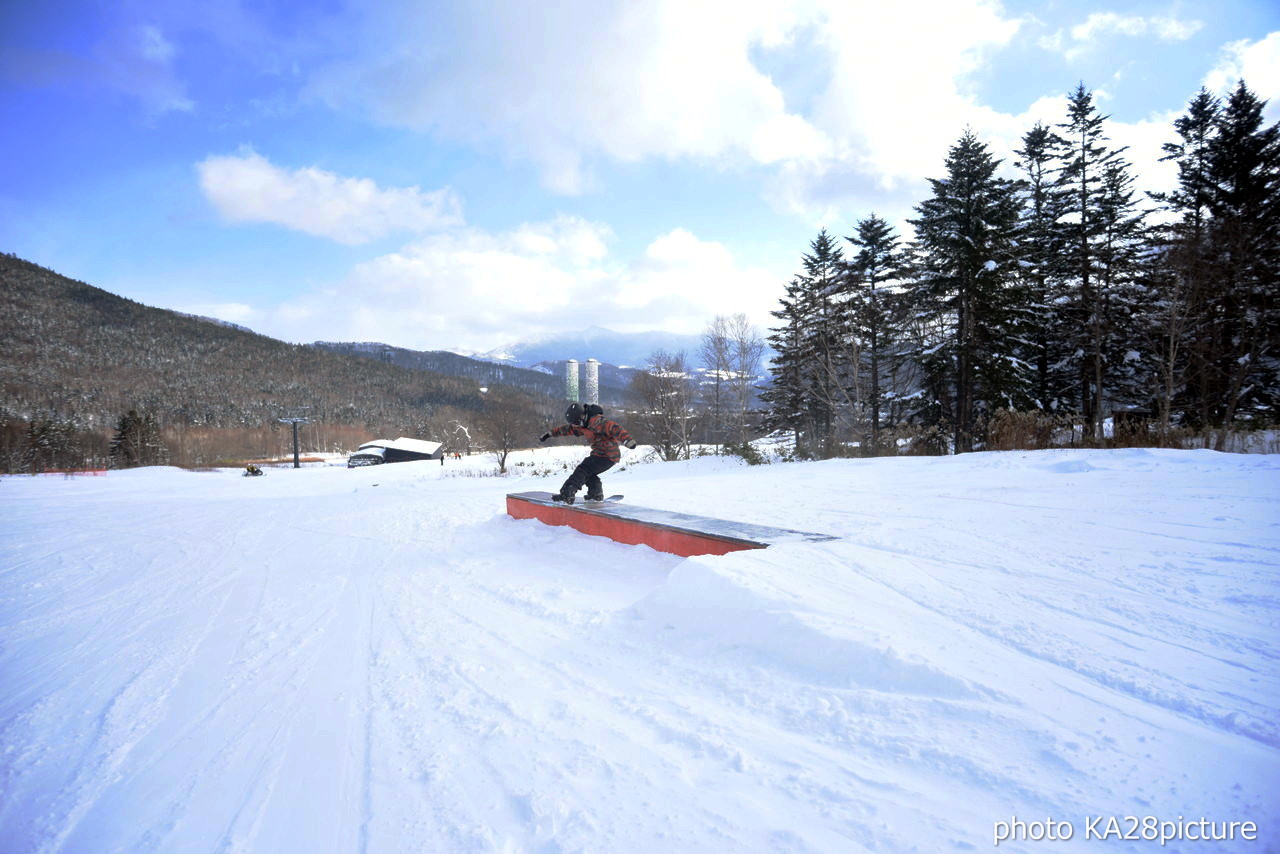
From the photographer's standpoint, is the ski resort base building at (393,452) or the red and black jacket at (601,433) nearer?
the red and black jacket at (601,433)

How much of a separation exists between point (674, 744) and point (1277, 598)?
4083 mm

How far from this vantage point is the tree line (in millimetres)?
16188

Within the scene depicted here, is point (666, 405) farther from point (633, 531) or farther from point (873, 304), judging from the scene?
point (633, 531)

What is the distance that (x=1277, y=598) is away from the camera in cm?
331

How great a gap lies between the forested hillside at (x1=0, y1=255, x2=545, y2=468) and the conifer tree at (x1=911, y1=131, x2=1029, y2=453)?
85783 millimetres

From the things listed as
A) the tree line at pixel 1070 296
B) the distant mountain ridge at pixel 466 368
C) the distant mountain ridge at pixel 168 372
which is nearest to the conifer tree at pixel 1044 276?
the tree line at pixel 1070 296

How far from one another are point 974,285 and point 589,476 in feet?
67.6

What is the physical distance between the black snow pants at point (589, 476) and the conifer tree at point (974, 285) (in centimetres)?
1806

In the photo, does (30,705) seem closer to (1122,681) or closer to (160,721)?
(160,721)

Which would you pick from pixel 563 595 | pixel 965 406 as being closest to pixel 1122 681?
pixel 563 595

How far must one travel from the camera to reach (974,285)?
2108cm

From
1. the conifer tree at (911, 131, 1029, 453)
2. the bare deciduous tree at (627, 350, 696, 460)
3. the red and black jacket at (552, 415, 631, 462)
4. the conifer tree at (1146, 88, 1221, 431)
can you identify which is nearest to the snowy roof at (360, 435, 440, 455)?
the bare deciduous tree at (627, 350, 696, 460)

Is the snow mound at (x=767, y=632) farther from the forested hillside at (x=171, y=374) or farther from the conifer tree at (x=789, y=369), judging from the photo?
the forested hillside at (x=171, y=374)

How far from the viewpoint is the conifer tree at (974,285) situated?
21109 millimetres
